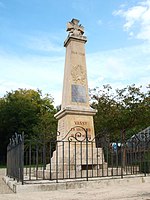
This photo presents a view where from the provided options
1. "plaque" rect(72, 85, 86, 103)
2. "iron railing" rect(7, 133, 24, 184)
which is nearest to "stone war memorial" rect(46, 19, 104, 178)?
"plaque" rect(72, 85, 86, 103)

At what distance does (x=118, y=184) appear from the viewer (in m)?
7.90

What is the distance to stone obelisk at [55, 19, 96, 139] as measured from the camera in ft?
34.6

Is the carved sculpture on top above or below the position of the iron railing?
above

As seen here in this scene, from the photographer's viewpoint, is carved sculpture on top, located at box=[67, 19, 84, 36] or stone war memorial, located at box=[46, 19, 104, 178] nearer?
stone war memorial, located at box=[46, 19, 104, 178]

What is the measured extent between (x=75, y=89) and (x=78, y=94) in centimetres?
23

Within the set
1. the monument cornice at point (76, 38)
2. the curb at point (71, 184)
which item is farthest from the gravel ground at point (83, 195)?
the monument cornice at point (76, 38)

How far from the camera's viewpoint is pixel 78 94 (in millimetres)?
11023

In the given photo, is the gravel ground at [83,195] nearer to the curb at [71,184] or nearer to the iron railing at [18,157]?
the curb at [71,184]

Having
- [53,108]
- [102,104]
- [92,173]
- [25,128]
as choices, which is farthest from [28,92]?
[92,173]

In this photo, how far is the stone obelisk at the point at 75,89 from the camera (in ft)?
34.6

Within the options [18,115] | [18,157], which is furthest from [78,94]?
[18,115]

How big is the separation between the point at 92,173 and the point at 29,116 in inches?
1110

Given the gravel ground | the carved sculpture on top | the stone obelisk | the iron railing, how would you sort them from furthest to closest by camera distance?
the carved sculpture on top → the stone obelisk → the iron railing → the gravel ground

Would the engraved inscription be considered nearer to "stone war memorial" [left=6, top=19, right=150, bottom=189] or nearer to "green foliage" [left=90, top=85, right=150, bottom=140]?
"stone war memorial" [left=6, top=19, right=150, bottom=189]
